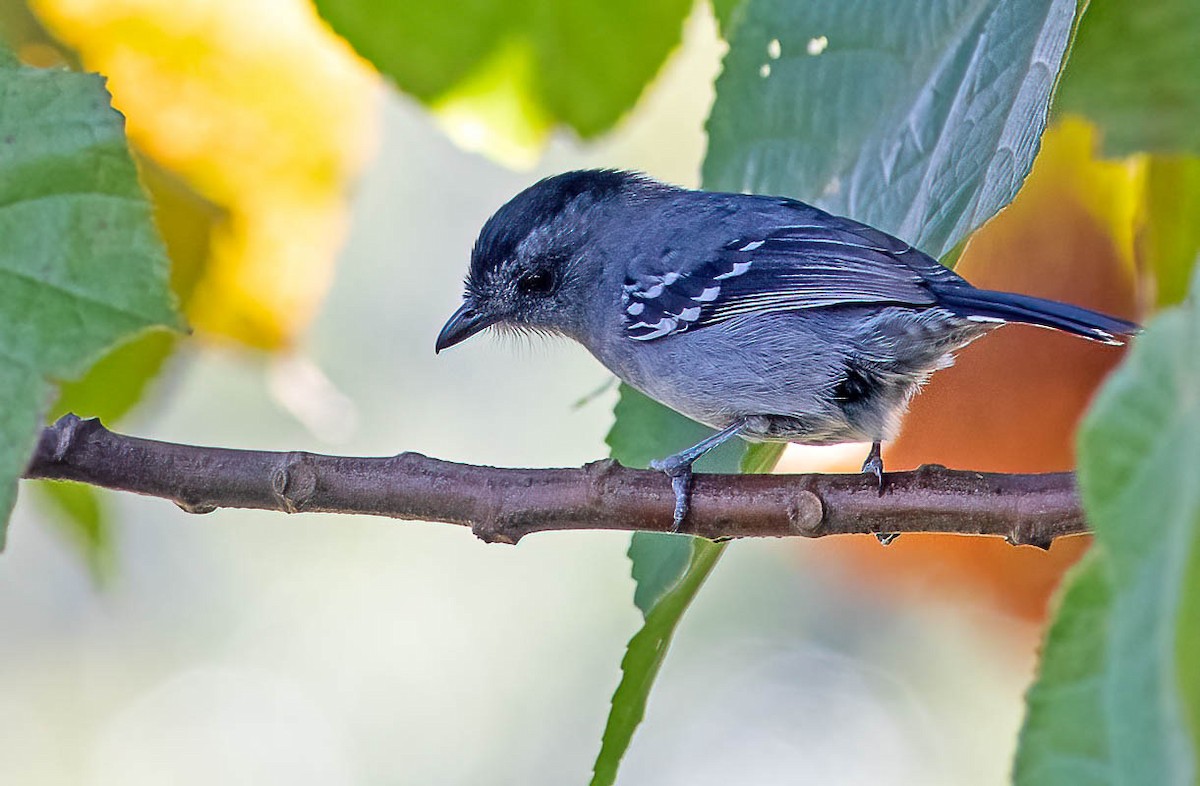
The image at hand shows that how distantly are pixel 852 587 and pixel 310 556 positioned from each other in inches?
118

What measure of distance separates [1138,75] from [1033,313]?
43 cm

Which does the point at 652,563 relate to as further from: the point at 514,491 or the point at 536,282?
the point at 536,282

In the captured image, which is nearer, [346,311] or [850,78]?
[850,78]

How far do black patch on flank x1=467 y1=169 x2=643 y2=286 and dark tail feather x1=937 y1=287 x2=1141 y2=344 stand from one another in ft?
3.20

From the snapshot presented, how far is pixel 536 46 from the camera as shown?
2.01 metres

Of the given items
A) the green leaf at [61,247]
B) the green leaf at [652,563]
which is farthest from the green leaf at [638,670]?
the green leaf at [61,247]

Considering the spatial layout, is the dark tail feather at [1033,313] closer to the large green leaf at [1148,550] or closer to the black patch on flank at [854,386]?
the black patch on flank at [854,386]

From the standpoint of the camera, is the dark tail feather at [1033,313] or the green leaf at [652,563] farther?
the dark tail feather at [1033,313]

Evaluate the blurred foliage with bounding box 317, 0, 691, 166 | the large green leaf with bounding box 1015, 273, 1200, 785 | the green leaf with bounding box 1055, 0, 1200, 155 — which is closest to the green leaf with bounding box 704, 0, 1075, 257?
the green leaf with bounding box 1055, 0, 1200, 155

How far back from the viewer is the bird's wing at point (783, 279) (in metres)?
2.36

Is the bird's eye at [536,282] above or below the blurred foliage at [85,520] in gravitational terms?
above

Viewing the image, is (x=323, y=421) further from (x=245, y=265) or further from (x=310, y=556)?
(x=310, y=556)

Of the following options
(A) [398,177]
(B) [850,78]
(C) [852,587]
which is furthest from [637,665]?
(A) [398,177]

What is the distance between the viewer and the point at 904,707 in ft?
14.9
